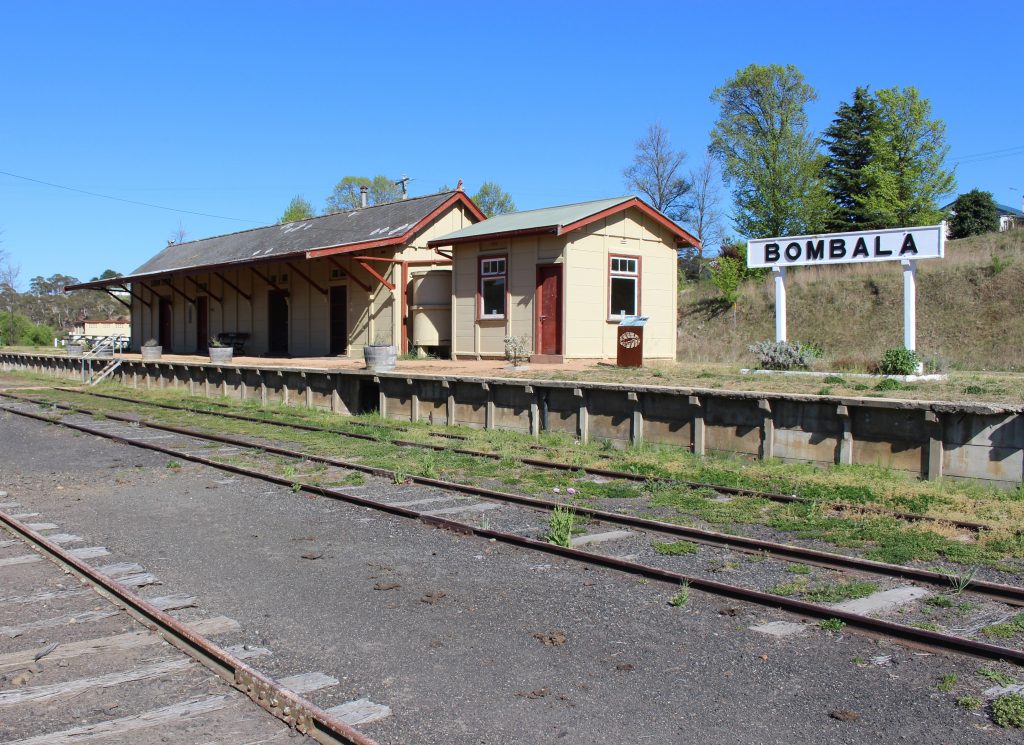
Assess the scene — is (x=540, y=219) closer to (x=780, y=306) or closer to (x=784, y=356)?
(x=780, y=306)

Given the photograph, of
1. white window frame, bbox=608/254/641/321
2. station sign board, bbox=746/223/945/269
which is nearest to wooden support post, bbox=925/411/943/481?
station sign board, bbox=746/223/945/269

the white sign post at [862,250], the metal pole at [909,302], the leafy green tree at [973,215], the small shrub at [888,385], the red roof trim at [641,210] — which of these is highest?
the leafy green tree at [973,215]

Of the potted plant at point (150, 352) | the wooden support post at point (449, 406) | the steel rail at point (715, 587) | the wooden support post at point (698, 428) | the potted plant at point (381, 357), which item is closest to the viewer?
the steel rail at point (715, 587)

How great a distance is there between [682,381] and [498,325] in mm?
7724

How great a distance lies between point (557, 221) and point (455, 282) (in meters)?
3.89

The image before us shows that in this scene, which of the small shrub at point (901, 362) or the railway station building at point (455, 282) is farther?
the railway station building at point (455, 282)

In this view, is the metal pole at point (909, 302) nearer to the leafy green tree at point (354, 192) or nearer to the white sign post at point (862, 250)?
the white sign post at point (862, 250)

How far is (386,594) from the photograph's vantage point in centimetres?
643

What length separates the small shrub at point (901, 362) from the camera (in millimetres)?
15016

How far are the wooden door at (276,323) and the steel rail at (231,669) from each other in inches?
930

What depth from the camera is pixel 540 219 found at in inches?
867

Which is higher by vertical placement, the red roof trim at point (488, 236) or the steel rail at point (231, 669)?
the red roof trim at point (488, 236)

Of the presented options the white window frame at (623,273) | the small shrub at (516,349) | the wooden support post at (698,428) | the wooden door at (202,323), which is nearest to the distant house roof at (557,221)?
the white window frame at (623,273)

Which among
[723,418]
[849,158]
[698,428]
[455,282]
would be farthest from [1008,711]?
[849,158]
